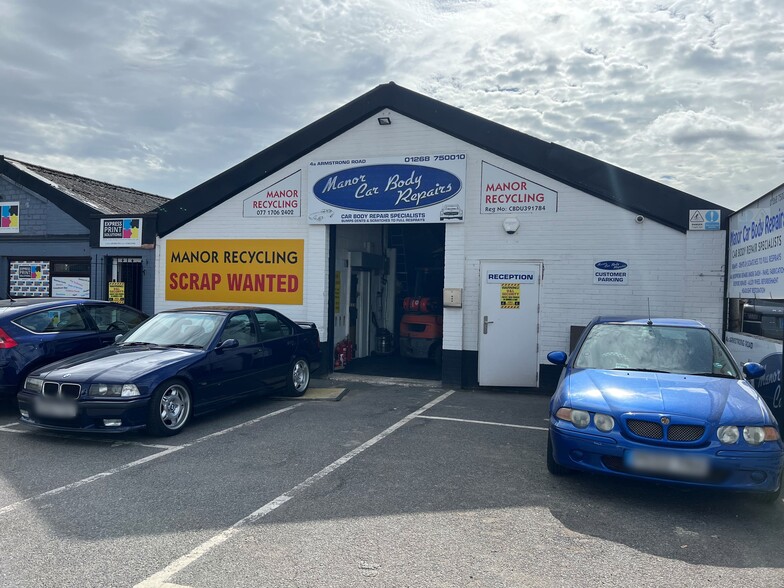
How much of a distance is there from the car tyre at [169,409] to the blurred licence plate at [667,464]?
472cm

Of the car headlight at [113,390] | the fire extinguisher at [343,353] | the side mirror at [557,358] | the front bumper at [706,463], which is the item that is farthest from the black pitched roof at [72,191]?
the front bumper at [706,463]

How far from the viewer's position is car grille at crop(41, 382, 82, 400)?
656cm

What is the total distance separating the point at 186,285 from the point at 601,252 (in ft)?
26.3

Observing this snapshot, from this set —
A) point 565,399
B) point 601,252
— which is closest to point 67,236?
point 601,252

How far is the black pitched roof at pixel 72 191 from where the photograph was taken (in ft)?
48.4

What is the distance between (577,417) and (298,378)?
211 inches

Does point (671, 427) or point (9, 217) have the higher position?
point (9, 217)

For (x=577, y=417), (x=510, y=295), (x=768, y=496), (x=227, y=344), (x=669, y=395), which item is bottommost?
(x=768, y=496)

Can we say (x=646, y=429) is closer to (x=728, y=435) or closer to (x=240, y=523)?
(x=728, y=435)

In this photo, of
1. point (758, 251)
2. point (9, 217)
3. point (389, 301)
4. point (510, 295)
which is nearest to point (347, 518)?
point (758, 251)

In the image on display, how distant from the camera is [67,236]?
48.5ft

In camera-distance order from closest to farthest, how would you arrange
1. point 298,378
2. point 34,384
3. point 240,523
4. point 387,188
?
point 240,523
point 34,384
point 298,378
point 387,188

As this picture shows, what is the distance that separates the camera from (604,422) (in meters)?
4.94

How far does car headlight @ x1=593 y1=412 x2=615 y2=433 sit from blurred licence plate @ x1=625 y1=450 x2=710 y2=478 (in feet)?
0.75
